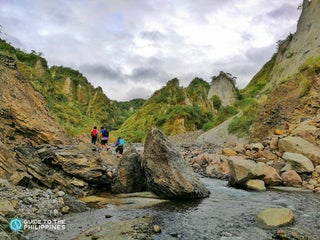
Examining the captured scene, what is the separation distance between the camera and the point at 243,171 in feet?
50.1

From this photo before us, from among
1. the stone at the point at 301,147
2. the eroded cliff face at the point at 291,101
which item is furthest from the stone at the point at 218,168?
the eroded cliff face at the point at 291,101

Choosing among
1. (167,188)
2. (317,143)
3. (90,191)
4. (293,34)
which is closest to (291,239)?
(167,188)

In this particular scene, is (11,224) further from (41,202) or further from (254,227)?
(254,227)

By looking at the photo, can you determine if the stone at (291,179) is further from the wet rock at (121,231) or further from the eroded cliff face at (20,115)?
the eroded cliff face at (20,115)

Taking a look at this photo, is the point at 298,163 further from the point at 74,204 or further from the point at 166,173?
the point at 74,204

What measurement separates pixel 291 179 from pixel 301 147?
10.1 feet

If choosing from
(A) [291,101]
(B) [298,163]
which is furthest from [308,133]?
(A) [291,101]

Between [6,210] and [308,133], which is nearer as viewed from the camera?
[6,210]

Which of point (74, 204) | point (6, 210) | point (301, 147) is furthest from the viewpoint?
point (301, 147)

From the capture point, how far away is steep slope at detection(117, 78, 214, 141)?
63.6 meters

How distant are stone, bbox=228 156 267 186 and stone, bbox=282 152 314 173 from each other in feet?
5.60

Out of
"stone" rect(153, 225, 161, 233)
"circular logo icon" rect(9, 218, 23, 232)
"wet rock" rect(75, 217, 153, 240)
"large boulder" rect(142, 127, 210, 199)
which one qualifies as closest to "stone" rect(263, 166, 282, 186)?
"large boulder" rect(142, 127, 210, 199)

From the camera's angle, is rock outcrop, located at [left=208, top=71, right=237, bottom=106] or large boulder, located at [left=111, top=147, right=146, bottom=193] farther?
rock outcrop, located at [left=208, top=71, right=237, bottom=106]

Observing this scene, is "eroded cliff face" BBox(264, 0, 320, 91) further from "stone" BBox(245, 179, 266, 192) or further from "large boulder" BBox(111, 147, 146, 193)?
"large boulder" BBox(111, 147, 146, 193)
